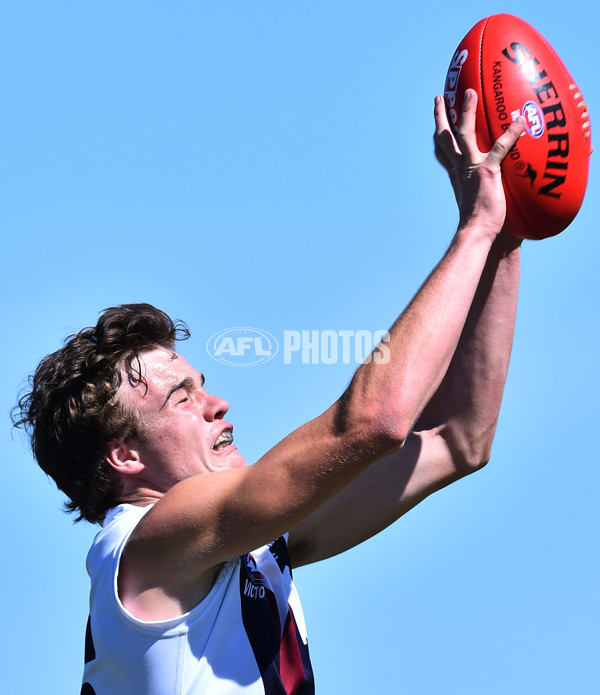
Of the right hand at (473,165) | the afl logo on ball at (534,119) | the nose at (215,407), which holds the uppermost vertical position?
the afl logo on ball at (534,119)

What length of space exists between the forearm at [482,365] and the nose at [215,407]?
95cm

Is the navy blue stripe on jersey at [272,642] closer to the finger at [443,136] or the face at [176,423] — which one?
the face at [176,423]

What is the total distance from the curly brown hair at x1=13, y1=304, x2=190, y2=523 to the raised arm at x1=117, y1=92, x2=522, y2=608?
0.67m

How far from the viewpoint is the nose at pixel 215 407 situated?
3.62 metres

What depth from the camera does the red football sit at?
3.43m

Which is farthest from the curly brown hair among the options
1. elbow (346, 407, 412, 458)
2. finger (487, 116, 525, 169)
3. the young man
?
finger (487, 116, 525, 169)

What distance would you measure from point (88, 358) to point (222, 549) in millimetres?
1186

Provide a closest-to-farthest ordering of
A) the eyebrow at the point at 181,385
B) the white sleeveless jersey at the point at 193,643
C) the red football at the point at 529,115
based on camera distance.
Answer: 1. the white sleeveless jersey at the point at 193,643
2. the red football at the point at 529,115
3. the eyebrow at the point at 181,385

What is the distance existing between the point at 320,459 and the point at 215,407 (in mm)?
1129

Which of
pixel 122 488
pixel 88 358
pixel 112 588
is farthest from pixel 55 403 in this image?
pixel 112 588

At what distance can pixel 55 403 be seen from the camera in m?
3.61

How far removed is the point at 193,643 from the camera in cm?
291

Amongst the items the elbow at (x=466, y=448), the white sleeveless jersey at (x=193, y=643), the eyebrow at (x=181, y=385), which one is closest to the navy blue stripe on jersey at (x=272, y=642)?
the white sleeveless jersey at (x=193, y=643)

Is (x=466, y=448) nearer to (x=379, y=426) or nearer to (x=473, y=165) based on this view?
(x=473, y=165)
